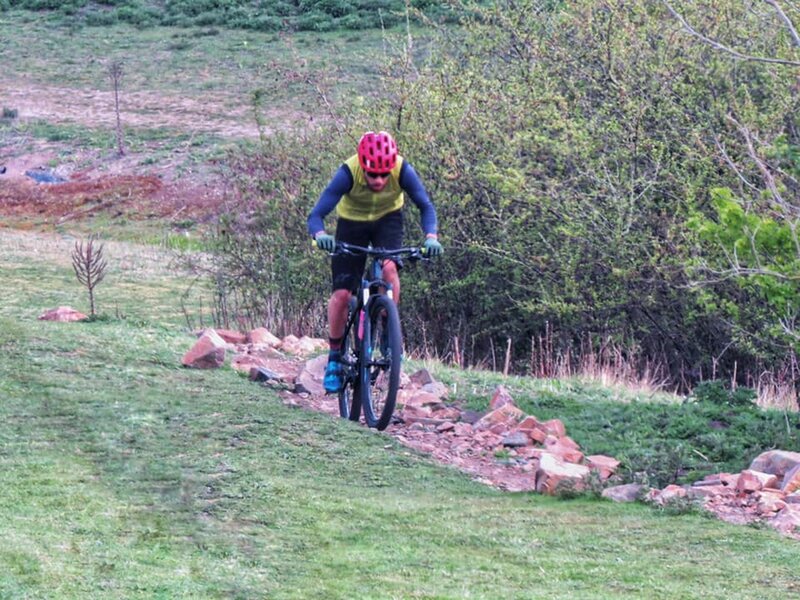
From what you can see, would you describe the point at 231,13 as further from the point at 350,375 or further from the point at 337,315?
the point at 350,375

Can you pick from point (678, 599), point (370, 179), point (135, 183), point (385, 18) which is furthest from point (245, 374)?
point (385, 18)

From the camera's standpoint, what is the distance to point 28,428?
7.89 meters

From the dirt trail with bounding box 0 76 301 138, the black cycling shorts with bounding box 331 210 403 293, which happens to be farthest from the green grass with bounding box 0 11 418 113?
the black cycling shorts with bounding box 331 210 403 293

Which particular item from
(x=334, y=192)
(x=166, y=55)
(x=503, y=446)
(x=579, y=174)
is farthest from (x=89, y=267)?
(x=166, y=55)

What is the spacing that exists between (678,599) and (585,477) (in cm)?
204

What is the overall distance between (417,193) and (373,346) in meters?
1.05

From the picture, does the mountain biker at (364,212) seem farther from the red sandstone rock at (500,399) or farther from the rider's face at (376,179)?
the red sandstone rock at (500,399)

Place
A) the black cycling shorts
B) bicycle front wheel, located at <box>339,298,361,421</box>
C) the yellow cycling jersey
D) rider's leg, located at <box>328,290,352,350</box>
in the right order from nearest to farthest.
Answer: the yellow cycling jersey < the black cycling shorts < bicycle front wheel, located at <box>339,298,361,421</box> < rider's leg, located at <box>328,290,352,350</box>

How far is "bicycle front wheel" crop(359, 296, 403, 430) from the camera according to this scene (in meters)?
8.38

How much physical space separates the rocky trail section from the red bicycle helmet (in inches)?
66.2

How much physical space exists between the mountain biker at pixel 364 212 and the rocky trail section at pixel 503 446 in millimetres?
794

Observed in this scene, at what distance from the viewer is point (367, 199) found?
848cm

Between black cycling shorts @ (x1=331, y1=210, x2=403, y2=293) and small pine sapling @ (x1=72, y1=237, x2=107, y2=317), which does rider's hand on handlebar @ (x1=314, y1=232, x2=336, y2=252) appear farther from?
small pine sapling @ (x1=72, y1=237, x2=107, y2=317)

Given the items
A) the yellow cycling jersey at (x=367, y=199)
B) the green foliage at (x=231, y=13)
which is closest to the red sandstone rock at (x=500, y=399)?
the yellow cycling jersey at (x=367, y=199)
